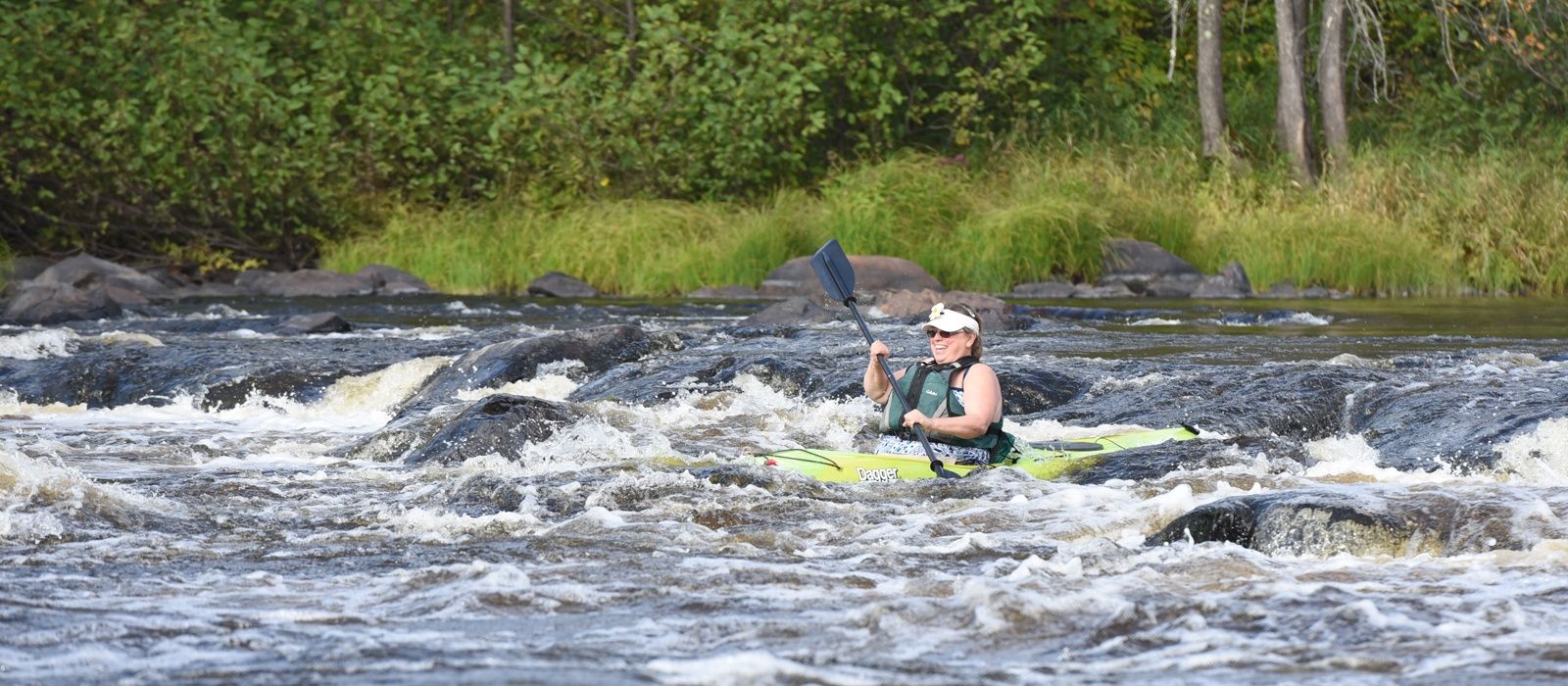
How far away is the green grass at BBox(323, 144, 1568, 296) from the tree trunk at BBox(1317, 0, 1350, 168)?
459 millimetres

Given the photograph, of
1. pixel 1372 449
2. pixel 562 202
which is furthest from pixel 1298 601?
pixel 562 202

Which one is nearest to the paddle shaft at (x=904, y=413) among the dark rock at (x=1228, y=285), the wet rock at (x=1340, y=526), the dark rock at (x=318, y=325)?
the wet rock at (x=1340, y=526)

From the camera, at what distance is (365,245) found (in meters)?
19.2

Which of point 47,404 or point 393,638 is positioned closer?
point 393,638

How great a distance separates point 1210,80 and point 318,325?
408 inches

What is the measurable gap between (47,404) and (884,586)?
649cm

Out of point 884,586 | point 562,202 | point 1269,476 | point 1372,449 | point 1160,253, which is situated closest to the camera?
point 884,586

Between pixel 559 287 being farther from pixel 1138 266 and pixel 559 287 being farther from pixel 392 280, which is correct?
pixel 1138 266

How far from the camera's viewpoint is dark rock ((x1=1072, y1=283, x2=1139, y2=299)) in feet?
52.6

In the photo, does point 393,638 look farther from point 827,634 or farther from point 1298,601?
point 1298,601

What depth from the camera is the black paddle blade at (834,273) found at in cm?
868

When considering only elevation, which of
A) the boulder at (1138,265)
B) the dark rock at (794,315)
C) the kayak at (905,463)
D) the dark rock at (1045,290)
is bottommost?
the dark rock at (1045,290)

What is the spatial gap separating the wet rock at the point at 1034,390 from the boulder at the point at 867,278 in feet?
19.1

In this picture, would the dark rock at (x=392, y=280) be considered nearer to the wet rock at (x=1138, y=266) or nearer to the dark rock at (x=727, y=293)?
the dark rock at (x=727, y=293)
